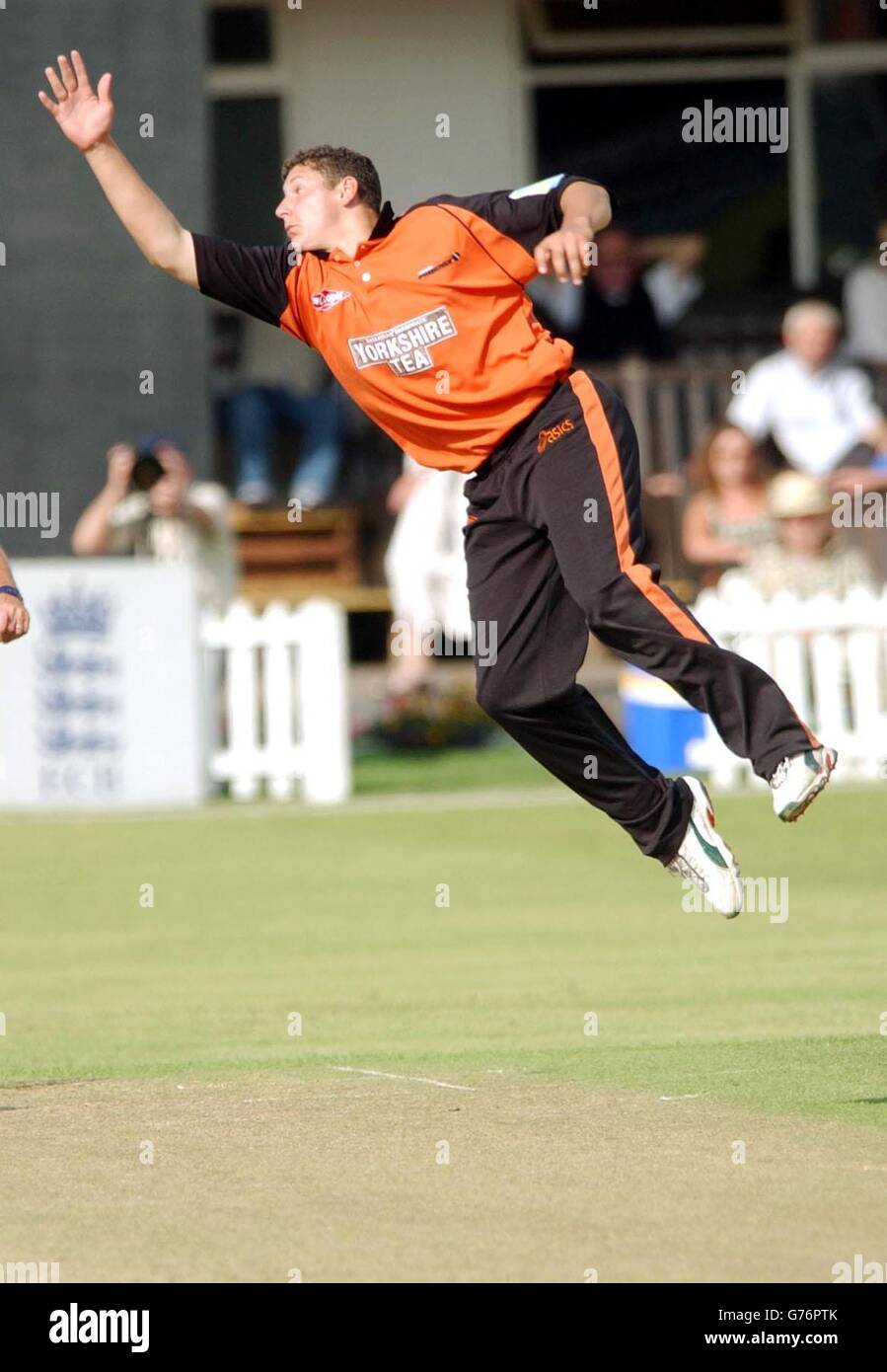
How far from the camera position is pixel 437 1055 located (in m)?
7.75

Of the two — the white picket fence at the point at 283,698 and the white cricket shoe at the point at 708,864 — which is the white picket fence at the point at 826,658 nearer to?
the white picket fence at the point at 283,698

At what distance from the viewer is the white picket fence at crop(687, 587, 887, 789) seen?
15773mm

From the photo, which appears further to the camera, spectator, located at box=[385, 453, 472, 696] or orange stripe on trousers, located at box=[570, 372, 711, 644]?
spectator, located at box=[385, 453, 472, 696]

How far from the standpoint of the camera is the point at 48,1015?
8.94 metres

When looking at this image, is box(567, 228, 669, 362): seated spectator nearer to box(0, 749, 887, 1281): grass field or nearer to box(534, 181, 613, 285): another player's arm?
box(0, 749, 887, 1281): grass field

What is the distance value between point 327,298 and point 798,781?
2096mm

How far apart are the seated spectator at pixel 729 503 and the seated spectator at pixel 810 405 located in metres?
1.13

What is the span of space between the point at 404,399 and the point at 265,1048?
2.19 meters

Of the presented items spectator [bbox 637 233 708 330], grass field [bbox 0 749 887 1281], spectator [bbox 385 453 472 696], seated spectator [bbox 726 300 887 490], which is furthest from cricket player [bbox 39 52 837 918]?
spectator [bbox 637 233 708 330]

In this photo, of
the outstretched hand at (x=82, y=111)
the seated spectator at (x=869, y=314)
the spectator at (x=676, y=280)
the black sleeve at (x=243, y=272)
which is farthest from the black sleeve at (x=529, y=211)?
the spectator at (x=676, y=280)

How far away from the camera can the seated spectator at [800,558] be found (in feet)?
52.3

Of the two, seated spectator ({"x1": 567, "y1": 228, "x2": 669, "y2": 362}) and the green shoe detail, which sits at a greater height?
seated spectator ({"x1": 567, "y1": 228, "x2": 669, "y2": 362})

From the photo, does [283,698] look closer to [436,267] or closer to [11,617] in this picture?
[436,267]

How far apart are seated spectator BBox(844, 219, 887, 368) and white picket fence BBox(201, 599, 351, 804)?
5.88 metres
